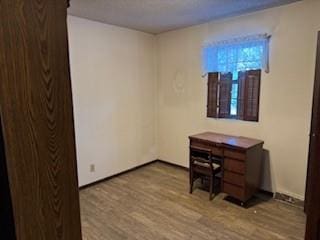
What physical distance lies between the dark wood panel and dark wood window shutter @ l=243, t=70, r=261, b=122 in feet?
10.3

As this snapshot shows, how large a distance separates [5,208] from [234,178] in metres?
2.68

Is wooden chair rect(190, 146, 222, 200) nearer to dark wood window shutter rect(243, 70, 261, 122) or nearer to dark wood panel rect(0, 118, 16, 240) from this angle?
dark wood window shutter rect(243, 70, 261, 122)

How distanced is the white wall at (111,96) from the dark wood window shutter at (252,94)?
186 cm

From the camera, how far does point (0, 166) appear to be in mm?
681

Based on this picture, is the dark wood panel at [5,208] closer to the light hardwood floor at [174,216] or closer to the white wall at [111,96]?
the light hardwood floor at [174,216]

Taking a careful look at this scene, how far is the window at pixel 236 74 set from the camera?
3154 mm

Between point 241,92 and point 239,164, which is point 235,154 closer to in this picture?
point 239,164

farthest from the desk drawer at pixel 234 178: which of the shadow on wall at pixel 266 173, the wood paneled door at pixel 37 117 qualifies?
the wood paneled door at pixel 37 117

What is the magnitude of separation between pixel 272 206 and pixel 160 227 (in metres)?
1.50

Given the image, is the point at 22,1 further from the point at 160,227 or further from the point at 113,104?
the point at 113,104

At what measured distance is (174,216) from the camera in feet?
9.02

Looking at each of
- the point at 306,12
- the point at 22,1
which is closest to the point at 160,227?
the point at 22,1

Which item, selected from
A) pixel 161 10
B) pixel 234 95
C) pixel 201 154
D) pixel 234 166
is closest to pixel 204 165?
pixel 201 154

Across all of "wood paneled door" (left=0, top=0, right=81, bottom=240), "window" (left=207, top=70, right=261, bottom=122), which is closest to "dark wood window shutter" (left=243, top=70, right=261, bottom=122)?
"window" (left=207, top=70, right=261, bottom=122)
